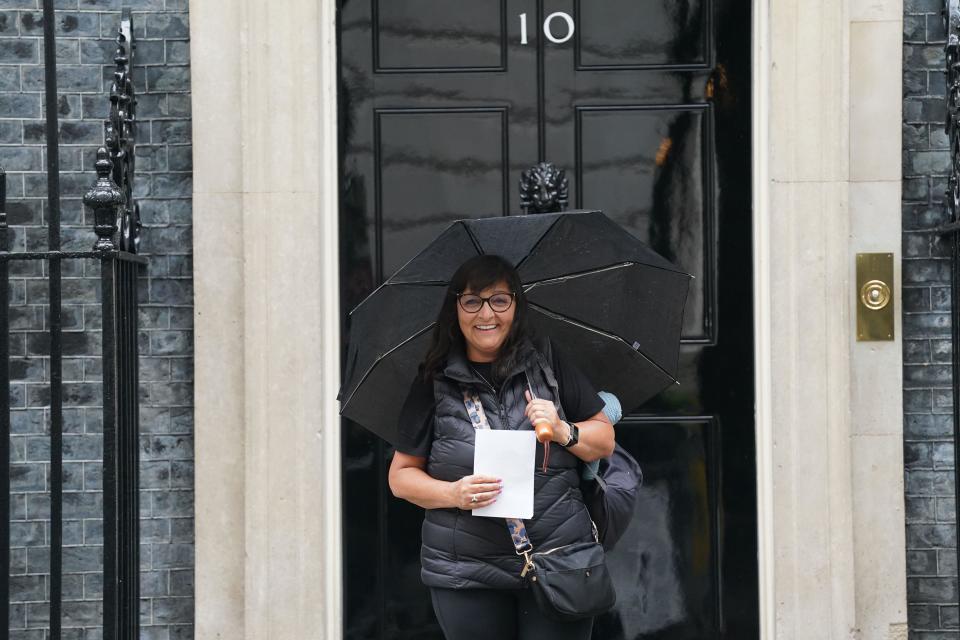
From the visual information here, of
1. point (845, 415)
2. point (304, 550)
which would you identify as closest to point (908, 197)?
point (845, 415)

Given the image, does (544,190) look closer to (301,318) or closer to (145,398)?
(301,318)

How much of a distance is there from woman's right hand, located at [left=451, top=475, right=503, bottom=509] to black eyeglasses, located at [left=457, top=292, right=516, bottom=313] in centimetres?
46

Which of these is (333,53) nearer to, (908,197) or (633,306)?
(633,306)

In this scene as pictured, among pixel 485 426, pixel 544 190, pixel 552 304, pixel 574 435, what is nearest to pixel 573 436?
pixel 574 435

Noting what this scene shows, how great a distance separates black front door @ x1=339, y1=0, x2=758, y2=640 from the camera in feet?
16.4

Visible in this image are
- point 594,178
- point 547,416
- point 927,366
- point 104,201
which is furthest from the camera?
point 594,178

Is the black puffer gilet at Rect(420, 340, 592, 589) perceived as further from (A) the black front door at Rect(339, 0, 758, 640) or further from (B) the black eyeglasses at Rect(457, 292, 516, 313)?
(A) the black front door at Rect(339, 0, 758, 640)

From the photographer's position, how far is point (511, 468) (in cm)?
329

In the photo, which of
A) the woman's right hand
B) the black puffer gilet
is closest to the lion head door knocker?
the black puffer gilet

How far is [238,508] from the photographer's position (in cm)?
482

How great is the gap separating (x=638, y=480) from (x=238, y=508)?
1.86 m

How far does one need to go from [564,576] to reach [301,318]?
1.87m

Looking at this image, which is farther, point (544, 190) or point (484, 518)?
point (544, 190)

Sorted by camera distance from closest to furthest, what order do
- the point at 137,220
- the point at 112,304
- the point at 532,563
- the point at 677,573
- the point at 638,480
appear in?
the point at 532,563
the point at 638,480
the point at 112,304
the point at 137,220
the point at 677,573
